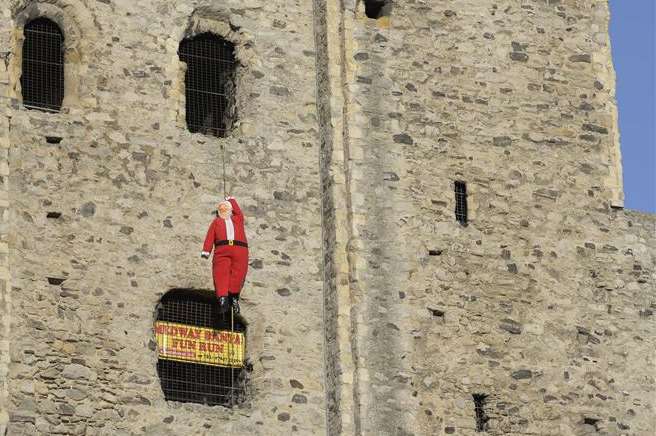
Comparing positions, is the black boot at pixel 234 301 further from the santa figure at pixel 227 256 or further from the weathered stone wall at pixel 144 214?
the weathered stone wall at pixel 144 214

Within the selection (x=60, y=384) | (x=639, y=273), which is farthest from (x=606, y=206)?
(x=60, y=384)

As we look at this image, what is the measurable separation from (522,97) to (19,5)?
6968 millimetres

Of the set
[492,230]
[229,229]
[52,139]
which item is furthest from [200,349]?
[492,230]

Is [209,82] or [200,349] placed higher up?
[209,82]

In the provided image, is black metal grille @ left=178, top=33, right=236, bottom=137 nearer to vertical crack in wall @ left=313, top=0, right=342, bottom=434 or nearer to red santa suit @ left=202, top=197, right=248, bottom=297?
vertical crack in wall @ left=313, top=0, right=342, bottom=434

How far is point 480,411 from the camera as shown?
27844 millimetres

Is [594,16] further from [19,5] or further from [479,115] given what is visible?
[19,5]

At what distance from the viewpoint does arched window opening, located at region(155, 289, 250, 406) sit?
26844mm

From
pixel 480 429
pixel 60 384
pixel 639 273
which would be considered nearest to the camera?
pixel 60 384

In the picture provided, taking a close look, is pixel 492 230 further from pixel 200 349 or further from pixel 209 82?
pixel 200 349

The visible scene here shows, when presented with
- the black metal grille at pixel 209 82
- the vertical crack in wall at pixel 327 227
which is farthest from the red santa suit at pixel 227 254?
the black metal grille at pixel 209 82

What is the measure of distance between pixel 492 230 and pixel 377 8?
3412mm

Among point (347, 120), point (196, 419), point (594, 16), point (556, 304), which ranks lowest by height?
point (196, 419)

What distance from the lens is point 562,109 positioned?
A: 29.8 metres
